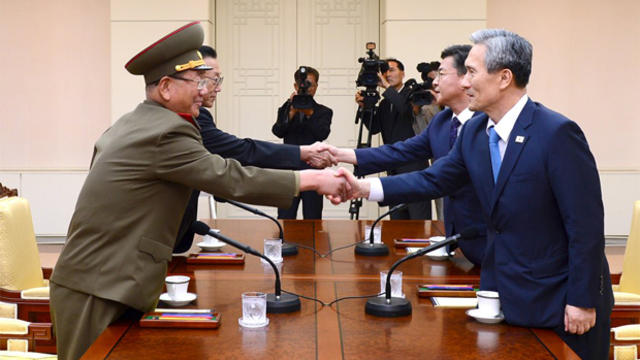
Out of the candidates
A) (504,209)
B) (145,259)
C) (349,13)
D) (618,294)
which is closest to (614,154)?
(349,13)

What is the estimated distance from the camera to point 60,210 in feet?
24.8

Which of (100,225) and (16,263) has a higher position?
(100,225)

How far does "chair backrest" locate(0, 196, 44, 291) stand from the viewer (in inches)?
130

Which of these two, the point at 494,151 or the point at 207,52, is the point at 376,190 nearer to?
the point at 494,151

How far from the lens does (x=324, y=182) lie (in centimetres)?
268

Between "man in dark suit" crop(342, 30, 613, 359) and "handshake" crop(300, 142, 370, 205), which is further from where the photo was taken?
"handshake" crop(300, 142, 370, 205)

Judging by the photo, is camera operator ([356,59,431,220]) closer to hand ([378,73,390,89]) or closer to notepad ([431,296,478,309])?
hand ([378,73,390,89])

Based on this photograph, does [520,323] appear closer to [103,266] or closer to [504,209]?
[504,209]

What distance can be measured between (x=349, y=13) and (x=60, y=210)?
11.1 feet

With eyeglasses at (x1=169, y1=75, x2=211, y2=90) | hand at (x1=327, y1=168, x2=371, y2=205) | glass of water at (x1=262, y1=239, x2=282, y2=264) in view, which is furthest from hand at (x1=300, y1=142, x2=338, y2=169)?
eyeglasses at (x1=169, y1=75, x2=211, y2=90)

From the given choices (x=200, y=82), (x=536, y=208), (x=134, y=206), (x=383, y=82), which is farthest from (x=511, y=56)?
(x=383, y=82)

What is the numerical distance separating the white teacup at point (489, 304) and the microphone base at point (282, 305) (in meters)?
0.53

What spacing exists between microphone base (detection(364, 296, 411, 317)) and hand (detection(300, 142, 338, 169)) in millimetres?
1775

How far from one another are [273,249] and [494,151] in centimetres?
107
